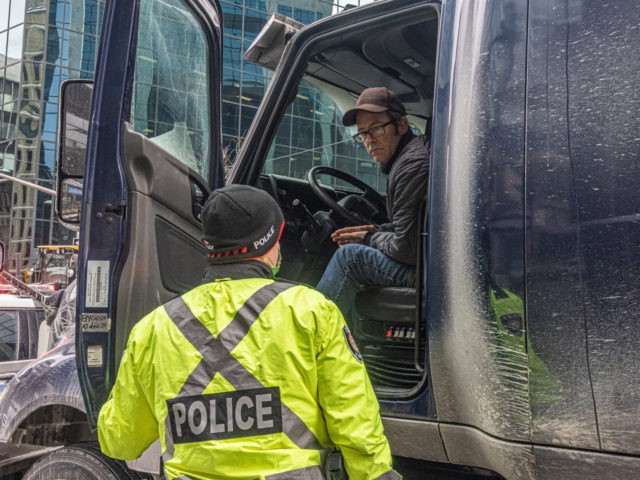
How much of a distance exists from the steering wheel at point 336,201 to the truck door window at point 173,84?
2.02ft

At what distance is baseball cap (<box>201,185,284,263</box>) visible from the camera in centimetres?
186

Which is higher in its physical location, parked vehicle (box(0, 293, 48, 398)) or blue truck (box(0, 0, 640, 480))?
blue truck (box(0, 0, 640, 480))

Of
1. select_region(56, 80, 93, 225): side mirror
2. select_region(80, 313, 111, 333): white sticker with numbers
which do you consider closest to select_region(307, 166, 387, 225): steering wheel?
select_region(56, 80, 93, 225): side mirror

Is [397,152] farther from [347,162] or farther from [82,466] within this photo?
[82,466]

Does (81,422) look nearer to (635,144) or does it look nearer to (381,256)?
(381,256)

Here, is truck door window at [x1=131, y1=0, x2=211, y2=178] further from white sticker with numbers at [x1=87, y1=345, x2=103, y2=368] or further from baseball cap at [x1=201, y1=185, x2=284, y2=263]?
baseball cap at [x1=201, y1=185, x2=284, y2=263]

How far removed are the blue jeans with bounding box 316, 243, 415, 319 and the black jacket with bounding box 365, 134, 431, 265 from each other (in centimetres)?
5

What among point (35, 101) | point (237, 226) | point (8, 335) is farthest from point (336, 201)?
point (35, 101)

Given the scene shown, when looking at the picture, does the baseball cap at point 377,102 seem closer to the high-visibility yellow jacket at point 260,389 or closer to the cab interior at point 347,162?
the cab interior at point 347,162

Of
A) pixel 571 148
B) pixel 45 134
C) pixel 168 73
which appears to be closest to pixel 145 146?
pixel 168 73

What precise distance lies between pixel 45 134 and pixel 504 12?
28.3m

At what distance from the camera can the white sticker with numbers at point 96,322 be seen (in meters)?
2.56

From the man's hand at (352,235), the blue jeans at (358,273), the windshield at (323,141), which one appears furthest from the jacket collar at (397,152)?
the blue jeans at (358,273)

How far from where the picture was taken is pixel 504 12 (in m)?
1.94
